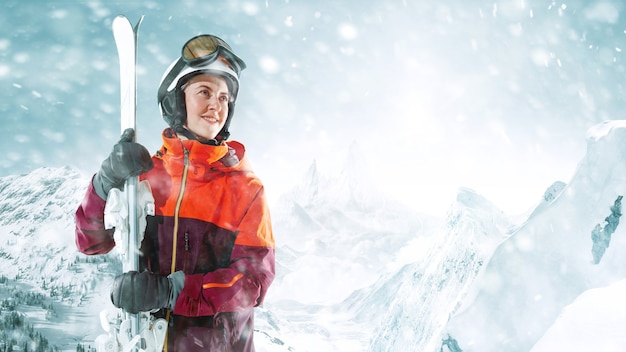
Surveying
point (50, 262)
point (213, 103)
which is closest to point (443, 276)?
point (50, 262)

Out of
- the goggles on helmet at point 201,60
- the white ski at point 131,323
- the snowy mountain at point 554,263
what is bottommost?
the white ski at point 131,323

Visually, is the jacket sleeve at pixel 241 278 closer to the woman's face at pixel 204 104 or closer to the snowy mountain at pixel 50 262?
the woman's face at pixel 204 104

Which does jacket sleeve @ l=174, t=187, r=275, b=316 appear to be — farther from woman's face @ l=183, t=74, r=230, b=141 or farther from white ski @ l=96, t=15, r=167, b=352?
woman's face @ l=183, t=74, r=230, b=141

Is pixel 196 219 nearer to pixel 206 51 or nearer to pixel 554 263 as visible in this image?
pixel 206 51

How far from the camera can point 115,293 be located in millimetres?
2420

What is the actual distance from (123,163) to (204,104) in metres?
0.79

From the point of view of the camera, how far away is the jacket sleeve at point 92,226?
272cm

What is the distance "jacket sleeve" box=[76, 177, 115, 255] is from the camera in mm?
2717

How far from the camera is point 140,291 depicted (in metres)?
2.41

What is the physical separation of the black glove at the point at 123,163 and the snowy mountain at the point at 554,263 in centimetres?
6921

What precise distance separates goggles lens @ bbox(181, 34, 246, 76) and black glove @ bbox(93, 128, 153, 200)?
27.5 inches

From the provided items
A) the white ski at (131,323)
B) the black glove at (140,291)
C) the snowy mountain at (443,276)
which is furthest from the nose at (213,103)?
the snowy mountain at (443,276)

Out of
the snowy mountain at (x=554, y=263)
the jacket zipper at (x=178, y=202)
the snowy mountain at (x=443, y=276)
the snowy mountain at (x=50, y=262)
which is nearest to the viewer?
the jacket zipper at (x=178, y=202)

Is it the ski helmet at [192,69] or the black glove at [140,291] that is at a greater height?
the ski helmet at [192,69]
